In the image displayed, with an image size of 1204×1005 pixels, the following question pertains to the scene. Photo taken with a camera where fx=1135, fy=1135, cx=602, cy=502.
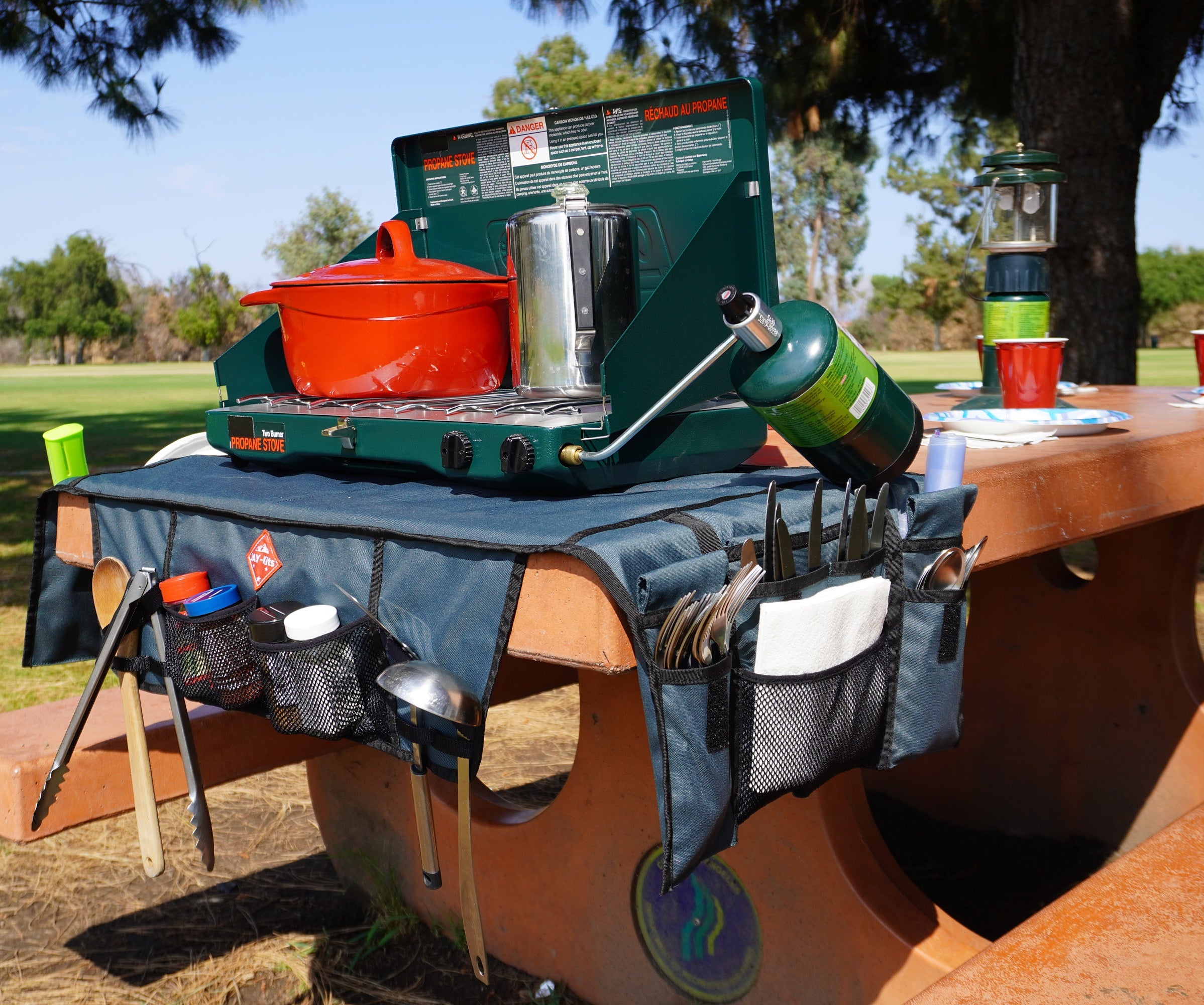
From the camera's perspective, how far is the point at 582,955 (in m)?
1.90

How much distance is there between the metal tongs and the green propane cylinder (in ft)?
2.48

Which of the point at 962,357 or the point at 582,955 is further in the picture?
the point at 962,357

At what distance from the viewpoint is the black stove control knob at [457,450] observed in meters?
1.25

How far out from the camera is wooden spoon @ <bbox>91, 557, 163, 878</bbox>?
1378mm

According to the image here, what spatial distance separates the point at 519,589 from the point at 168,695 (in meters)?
0.60

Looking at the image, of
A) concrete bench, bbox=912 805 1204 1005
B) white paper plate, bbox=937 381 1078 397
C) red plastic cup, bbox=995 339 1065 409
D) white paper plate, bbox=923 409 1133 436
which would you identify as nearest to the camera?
concrete bench, bbox=912 805 1204 1005

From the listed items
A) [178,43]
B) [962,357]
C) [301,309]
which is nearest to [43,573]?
[301,309]

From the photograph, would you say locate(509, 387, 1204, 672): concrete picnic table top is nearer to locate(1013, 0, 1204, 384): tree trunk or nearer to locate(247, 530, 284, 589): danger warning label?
locate(247, 530, 284, 589): danger warning label

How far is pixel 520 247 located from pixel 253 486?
458 millimetres

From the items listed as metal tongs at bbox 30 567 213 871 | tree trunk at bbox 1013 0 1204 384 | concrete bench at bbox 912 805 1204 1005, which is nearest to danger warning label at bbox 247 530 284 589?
metal tongs at bbox 30 567 213 871

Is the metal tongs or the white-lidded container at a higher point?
the white-lidded container

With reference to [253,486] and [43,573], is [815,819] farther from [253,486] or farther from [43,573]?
[43,573]

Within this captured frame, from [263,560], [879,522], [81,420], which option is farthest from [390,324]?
[81,420]

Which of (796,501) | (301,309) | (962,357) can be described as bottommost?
(962,357)
